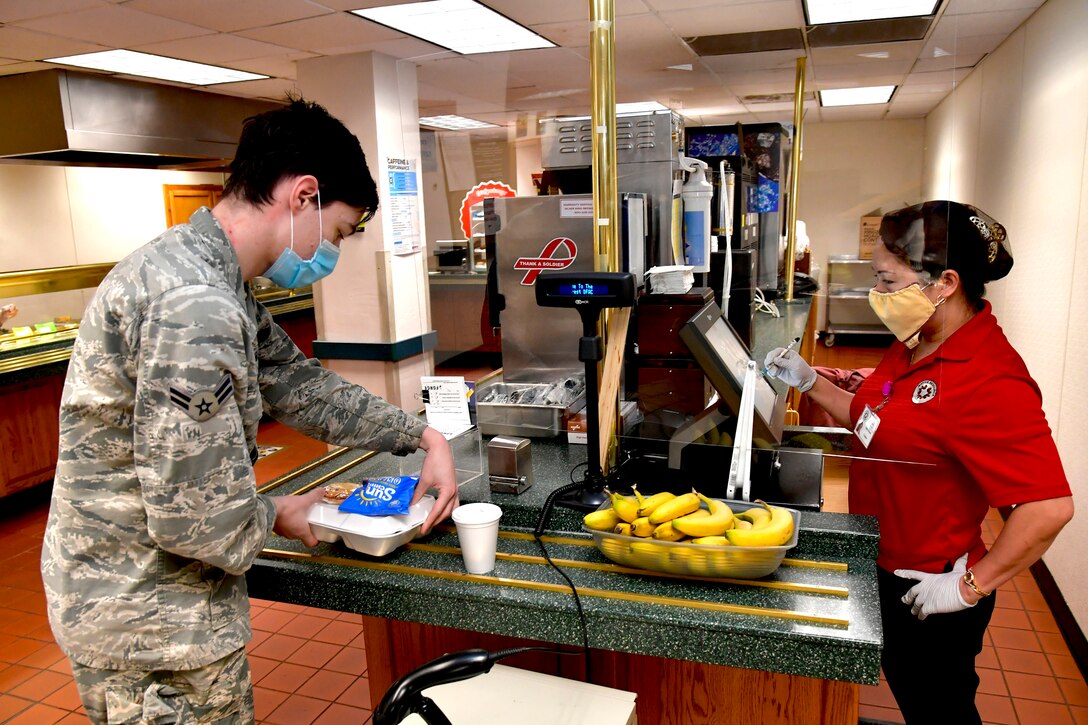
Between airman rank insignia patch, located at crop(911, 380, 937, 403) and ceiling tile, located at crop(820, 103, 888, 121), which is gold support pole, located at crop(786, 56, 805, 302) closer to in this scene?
ceiling tile, located at crop(820, 103, 888, 121)

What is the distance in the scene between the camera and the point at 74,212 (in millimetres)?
6789

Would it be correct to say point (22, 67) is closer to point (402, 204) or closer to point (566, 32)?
point (402, 204)

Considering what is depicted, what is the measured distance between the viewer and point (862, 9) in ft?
10.4

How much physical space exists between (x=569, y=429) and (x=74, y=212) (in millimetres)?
6473

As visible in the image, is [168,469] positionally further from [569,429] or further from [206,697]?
[569,429]

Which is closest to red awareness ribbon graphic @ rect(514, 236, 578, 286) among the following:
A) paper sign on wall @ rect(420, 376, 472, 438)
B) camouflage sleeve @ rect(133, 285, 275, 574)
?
paper sign on wall @ rect(420, 376, 472, 438)

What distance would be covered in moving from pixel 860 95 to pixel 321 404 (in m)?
2.01

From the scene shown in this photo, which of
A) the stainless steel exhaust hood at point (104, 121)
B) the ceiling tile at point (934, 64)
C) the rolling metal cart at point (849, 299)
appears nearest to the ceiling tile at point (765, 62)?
the ceiling tile at point (934, 64)

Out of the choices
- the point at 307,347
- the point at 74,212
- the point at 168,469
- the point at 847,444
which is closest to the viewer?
the point at 168,469

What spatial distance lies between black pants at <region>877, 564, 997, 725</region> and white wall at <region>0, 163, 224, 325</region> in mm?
6295

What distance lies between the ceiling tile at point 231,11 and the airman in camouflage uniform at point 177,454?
8.98ft

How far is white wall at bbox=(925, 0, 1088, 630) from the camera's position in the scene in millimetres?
3187

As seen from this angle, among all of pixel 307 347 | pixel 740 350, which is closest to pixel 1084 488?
pixel 740 350

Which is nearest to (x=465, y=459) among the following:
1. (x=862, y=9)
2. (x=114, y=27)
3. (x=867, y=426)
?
(x=867, y=426)
